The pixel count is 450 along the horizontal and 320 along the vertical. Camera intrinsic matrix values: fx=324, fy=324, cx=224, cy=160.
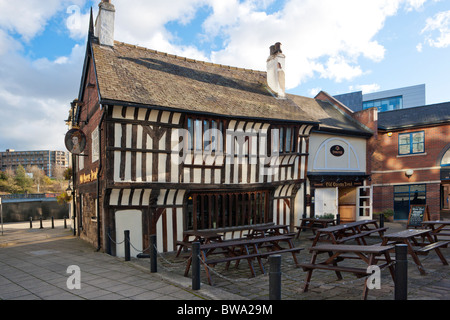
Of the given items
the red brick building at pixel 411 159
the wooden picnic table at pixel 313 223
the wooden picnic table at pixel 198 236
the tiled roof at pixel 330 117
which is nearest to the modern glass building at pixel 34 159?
the tiled roof at pixel 330 117

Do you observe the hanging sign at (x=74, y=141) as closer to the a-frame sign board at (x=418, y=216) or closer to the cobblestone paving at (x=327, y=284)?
the cobblestone paving at (x=327, y=284)

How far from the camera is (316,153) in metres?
15.3

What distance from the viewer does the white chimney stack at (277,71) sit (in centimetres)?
1500

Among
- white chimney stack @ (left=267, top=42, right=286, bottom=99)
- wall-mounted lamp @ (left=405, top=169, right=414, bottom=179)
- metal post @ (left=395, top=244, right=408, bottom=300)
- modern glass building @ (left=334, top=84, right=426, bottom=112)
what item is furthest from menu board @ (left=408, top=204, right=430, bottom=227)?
modern glass building @ (left=334, top=84, right=426, bottom=112)

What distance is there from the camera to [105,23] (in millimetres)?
11859

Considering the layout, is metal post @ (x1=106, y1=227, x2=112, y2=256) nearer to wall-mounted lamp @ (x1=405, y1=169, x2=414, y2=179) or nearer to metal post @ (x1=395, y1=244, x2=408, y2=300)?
metal post @ (x1=395, y1=244, x2=408, y2=300)

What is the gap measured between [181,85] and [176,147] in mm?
2684

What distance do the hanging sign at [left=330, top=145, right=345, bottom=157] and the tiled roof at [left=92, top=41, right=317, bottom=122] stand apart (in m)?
2.96

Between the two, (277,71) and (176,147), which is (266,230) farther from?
(277,71)

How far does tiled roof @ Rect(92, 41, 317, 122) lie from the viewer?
33.6 ft

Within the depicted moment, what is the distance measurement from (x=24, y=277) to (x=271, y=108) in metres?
10.00

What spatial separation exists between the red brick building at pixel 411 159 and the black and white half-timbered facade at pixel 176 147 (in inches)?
263
